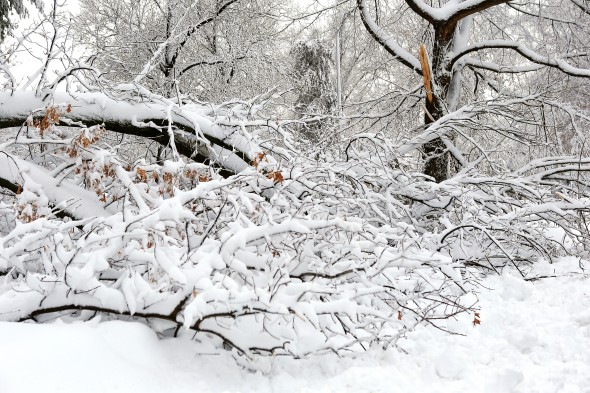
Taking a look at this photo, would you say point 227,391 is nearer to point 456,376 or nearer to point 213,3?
point 456,376

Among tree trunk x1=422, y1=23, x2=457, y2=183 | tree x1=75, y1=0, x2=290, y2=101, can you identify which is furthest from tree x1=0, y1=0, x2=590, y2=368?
tree x1=75, y1=0, x2=290, y2=101

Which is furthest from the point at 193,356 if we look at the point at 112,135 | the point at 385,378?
the point at 112,135

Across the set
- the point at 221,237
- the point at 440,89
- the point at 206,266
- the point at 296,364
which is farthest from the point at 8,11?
the point at 296,364

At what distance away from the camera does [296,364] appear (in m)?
2.85

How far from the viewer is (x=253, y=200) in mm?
3895

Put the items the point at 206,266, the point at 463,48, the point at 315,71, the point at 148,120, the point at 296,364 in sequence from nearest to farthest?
the point at 206,266, the point at 296,364, the point at 148,120, the point at 463,48, the point at 315,71

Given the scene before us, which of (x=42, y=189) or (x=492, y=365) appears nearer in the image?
(x=492, y=365)

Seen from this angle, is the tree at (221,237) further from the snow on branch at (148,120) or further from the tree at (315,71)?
the tree at (315,71)

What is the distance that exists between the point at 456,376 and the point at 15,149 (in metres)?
5.55

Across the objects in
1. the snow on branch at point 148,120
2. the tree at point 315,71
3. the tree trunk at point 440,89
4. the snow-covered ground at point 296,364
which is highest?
the tree at point 315,71

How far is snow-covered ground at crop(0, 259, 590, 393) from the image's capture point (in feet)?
7.54

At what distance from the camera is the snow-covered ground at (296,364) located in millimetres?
2297

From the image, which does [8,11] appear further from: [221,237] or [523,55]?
[221,237]

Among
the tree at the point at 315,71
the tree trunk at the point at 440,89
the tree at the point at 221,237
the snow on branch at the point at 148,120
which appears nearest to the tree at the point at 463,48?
the tree trunk at the point at 440,89
